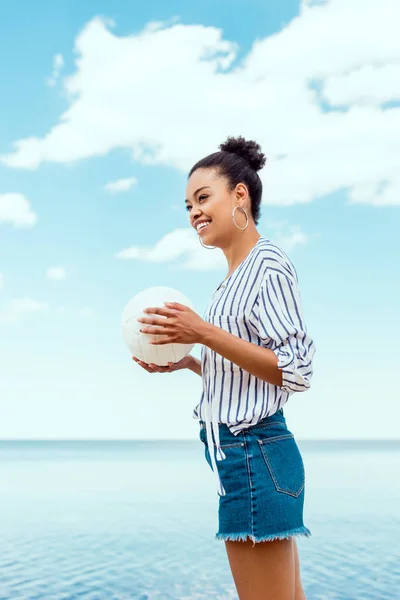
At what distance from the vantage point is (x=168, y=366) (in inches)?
97.0

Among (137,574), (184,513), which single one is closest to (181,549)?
(137,574)

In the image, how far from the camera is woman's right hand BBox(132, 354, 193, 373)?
8.00ft

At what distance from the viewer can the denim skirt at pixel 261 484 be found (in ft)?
6.59

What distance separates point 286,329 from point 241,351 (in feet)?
0.52

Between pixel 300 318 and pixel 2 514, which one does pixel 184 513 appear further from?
pixel 300 318

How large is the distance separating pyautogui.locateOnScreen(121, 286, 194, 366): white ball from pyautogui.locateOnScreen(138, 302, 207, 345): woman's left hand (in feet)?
0.40

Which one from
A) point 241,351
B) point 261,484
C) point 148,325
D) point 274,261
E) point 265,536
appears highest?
point 274,261

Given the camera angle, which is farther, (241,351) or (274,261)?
(274,261)

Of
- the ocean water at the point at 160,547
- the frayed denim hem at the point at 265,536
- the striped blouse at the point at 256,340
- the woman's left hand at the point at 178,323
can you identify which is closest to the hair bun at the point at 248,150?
the striped blouse at the point at 256,340

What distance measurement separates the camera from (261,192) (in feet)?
8.43

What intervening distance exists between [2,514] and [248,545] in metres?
10.8

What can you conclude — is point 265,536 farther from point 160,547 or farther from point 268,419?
point 160,547

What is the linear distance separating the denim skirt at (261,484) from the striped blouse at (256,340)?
0.13 ft

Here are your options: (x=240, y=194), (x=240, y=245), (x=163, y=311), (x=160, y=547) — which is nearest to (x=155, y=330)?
(x=163, y=311)
